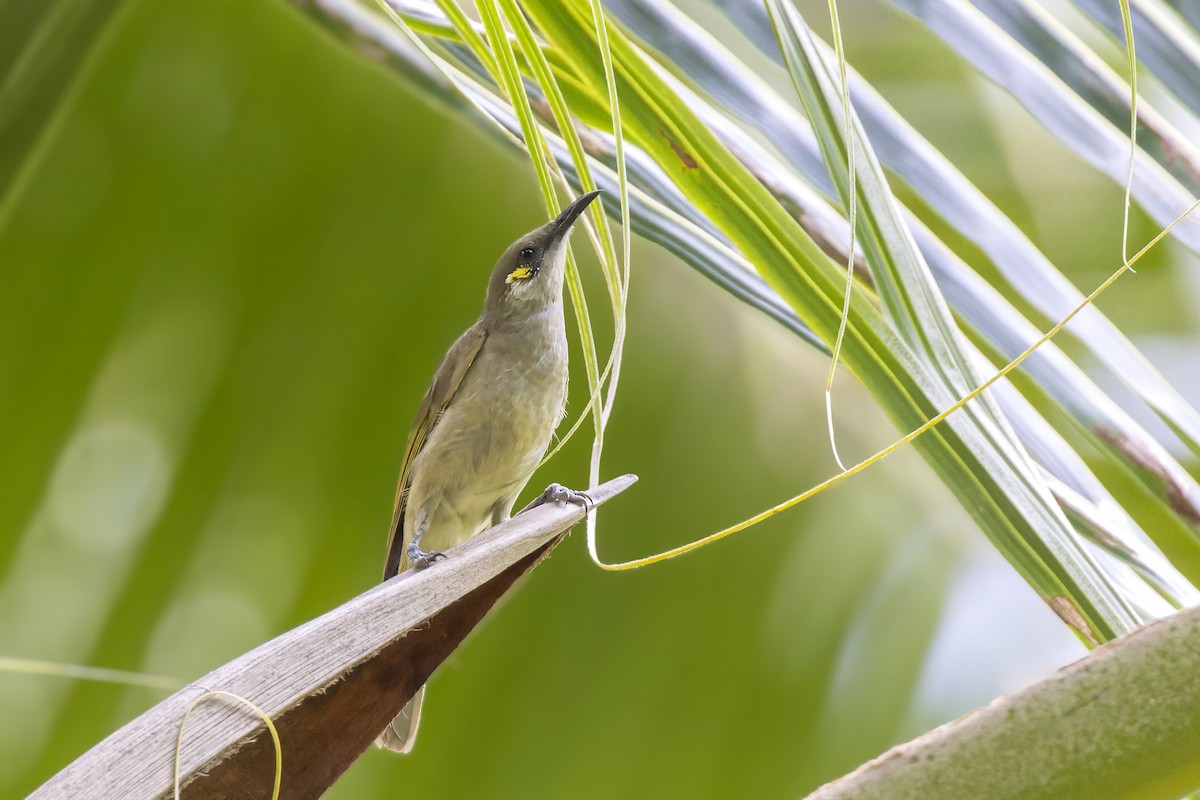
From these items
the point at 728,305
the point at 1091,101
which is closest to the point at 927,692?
the point at 728,305

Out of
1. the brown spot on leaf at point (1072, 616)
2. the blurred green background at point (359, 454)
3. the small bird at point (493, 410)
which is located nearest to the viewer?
the brown spot on leaf at point (1072, 616)

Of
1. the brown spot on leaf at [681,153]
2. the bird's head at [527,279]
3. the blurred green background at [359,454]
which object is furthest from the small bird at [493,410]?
the brown spot on leaf at [681,153]

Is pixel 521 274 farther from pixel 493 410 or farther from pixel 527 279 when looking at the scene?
pixel 493 410

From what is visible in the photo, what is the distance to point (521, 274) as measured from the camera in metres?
1.81

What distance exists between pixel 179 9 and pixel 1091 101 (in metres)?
0.89

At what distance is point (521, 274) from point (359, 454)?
702 millimetres

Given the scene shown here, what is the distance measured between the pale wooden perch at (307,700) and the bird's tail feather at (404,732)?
0.66 m

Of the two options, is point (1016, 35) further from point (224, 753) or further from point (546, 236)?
point (546, 236)

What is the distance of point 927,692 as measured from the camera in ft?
4.48

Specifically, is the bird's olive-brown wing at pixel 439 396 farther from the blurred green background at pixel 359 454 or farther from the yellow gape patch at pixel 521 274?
the blurred green background at pixel 359 454

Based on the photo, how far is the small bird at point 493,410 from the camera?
1669mm

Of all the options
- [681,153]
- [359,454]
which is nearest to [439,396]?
[359,454]

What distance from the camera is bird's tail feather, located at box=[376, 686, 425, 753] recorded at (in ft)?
3.52

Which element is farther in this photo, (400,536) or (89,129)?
(400,536)
